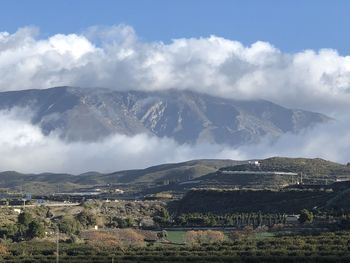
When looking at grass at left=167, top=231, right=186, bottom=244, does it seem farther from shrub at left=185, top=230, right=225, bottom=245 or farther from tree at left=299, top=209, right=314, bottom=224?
tree at left=299, top=209, right=314, bottom=224

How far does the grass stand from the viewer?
100 m

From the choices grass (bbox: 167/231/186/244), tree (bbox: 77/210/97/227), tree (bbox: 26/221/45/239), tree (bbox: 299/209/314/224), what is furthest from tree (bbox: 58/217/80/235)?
tree (bbox: 299/209/314/224)

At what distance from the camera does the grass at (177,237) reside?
10050 centimetres

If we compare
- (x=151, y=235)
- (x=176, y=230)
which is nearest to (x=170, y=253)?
(x=151, y=235)

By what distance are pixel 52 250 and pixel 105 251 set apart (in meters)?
6.99

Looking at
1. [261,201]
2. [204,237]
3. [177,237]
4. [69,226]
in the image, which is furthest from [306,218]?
[261,201]

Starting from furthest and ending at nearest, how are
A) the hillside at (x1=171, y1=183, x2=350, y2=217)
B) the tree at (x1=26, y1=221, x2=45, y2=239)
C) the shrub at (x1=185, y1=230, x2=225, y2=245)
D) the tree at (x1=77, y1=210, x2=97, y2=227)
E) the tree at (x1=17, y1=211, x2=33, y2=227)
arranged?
the hillside at (x1=171, y1=183, x2=350, y2=217) → the tree at (x1=77, y1=210, x2=97, y2=227) → the tree at (x1=17, y1=211, x2=33, y2=227) → the tree at (x1=26, y1=221, x2=45, y2=239) → the shrub at (x1=185, y1=230, x2=225, y2=245)

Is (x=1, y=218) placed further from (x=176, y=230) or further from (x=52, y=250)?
(x=52, y=250)

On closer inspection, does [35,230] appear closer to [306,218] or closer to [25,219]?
[25,219]

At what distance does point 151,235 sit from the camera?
109438 millimetres

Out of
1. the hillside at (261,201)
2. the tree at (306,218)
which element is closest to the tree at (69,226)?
the tree at (306,218)

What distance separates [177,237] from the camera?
353ft

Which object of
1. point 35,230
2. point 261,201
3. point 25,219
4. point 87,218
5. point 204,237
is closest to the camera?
point 204,237

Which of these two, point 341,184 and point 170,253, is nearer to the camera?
point 170,253
